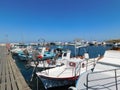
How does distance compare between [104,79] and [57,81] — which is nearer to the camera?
[104,79]

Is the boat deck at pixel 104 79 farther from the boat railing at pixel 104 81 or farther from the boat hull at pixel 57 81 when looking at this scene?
the boat hull at pixel 57 81

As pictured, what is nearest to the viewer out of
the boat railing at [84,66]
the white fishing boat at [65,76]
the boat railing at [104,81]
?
the boat railing at [104,81]

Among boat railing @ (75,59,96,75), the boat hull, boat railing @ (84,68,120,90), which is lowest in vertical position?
the boat hull

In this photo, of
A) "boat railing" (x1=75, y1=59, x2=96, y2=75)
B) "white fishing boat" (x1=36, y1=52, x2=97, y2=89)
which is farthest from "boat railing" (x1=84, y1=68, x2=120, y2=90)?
"boat railing" (x1=75, y1=59, x2=96, y2=75)

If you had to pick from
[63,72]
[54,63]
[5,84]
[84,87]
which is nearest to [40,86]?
[63,72]

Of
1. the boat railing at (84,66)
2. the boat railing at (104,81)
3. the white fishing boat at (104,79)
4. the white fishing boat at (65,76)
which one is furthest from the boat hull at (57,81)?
the boat railing at (104,81)

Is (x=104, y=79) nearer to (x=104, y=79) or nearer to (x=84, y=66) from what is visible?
(x=104, y=79)

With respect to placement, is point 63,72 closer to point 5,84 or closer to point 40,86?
point 40,86

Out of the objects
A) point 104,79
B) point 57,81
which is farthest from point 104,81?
point 57,81

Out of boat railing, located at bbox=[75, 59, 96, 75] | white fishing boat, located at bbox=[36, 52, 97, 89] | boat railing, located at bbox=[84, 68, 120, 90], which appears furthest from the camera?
boat railing, located at bbox=[75, 59, 96, 75]

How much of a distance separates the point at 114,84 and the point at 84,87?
4.63ft

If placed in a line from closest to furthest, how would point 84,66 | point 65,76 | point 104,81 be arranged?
point 104,81, point 65,76, point 84,66

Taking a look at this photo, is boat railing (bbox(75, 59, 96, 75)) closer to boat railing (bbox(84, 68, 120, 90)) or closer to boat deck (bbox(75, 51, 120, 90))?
boat deck (bbox(75, 51, 120, 90))

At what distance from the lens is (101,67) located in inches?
360
